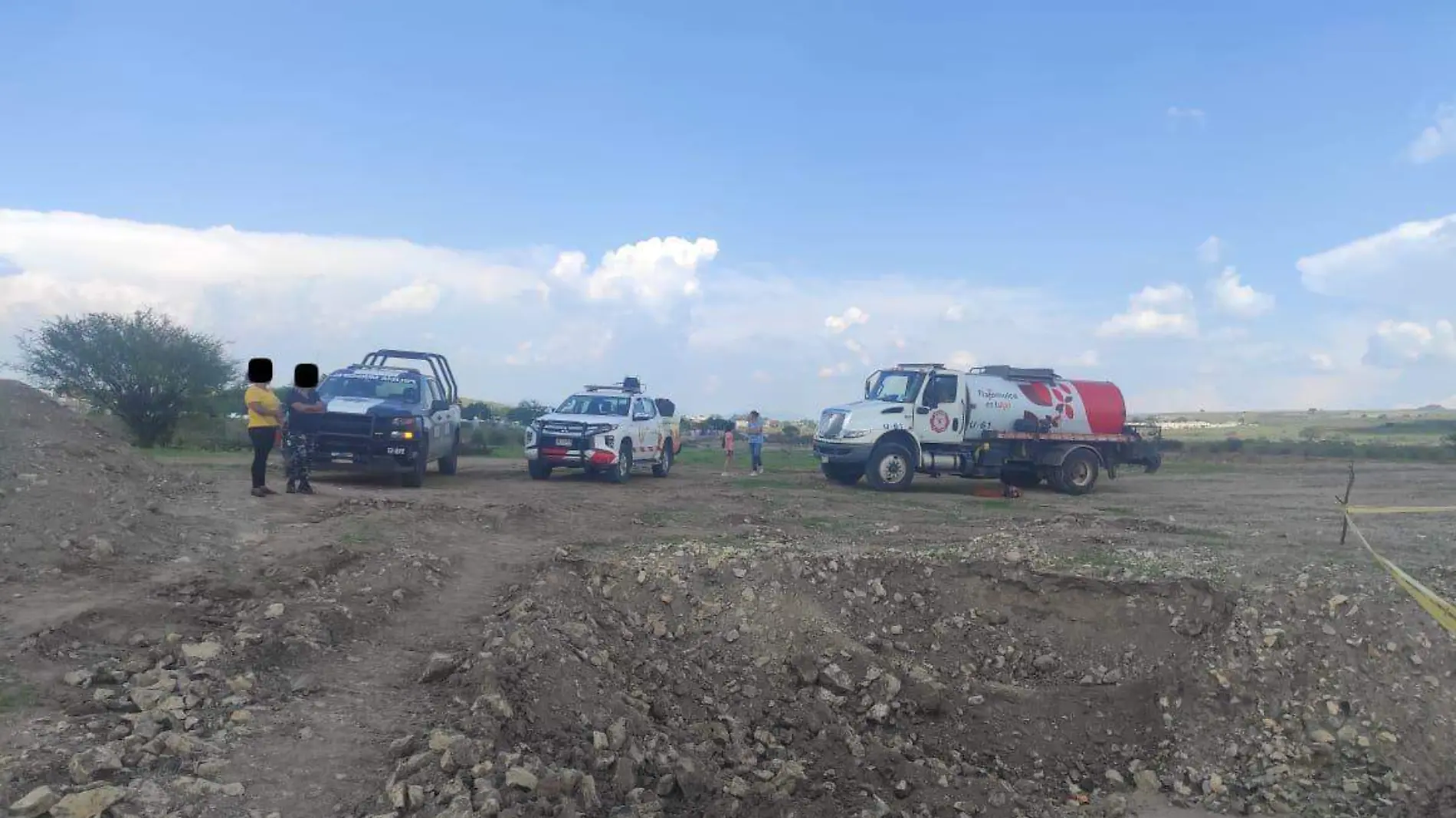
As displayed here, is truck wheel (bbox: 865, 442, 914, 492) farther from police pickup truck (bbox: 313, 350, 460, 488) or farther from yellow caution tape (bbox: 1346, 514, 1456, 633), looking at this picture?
yellow caution tape (bbox: 1346, 514, 1456, 633)

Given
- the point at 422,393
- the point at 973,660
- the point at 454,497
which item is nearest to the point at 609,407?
the point at 422,393

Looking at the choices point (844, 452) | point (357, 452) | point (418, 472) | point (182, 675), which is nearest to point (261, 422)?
point (357, 452)

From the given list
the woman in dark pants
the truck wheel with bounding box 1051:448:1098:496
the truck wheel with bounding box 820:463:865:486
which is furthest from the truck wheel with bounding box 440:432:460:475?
the truck wheel with bounding box 1051:448:1098:496

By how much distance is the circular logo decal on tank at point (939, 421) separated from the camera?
19078 mm

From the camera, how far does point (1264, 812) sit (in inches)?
226

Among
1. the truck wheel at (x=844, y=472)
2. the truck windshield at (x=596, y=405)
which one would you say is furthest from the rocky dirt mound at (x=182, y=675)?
the truck wheel at (x=844, y=472)

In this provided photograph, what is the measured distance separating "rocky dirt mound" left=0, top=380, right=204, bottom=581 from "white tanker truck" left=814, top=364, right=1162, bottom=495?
1188cm

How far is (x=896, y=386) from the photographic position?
19.5 meters

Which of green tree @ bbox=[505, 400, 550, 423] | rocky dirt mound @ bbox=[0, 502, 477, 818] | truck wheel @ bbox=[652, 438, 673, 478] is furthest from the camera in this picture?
green tree @ bbox=[505, 400, 550, 423]

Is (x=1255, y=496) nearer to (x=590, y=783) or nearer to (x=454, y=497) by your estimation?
(x=454, y=497)

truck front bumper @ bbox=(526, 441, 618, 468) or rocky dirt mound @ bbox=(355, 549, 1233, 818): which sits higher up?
Answer: truck front bumper @ bbox=(526, 441, 618, 468)

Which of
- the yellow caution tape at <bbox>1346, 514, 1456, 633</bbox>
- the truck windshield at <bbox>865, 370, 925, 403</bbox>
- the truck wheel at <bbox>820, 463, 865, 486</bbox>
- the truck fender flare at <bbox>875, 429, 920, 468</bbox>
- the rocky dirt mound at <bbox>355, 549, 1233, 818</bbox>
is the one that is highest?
the truck windshield at <bbox>865, 370, 925, 403</bbox>

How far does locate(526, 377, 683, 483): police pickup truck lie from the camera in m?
17.8

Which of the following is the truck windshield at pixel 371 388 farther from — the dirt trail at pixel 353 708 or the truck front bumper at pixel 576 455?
the dirt trail at pixel 353 708
